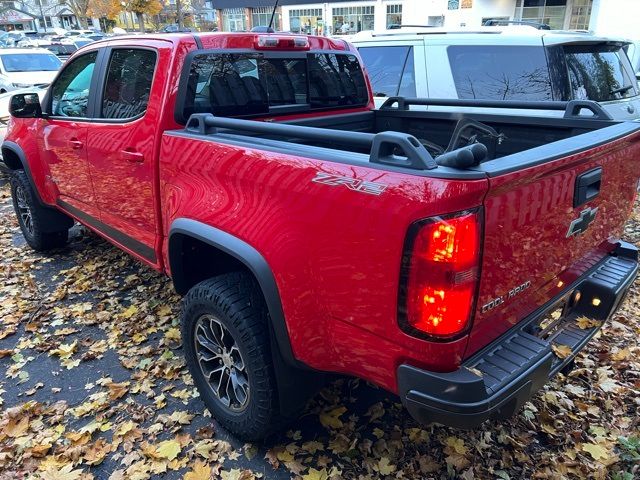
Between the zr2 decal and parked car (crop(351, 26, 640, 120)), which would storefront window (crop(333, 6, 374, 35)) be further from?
the zr2 decal

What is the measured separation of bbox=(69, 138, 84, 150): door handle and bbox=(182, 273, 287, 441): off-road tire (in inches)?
70.1

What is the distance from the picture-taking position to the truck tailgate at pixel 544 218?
1851 millimetres

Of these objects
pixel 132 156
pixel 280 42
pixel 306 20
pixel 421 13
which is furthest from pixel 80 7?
pixel 132 156

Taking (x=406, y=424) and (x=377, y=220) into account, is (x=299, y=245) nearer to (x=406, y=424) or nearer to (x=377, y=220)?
(x=377, y=220)

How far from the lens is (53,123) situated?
419 centimetres

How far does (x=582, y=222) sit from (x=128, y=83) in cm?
→ 290

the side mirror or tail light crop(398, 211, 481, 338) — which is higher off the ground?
the side mirror

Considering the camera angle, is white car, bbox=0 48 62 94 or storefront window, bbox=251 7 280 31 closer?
white car, bbox=0 48 62 94

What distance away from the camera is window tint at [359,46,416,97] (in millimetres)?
5720

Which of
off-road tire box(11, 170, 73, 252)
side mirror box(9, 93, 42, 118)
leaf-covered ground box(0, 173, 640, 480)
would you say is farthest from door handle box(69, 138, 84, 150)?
leaf-covered ground box(0, 173, 640, 480)

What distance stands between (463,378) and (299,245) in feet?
2.70

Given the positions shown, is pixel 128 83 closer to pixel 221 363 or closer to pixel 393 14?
pixel 221 363

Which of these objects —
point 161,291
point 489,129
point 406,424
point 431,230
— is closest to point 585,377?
point 406,424

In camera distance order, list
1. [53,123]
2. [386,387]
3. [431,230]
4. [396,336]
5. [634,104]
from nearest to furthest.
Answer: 1. [431,230]
2. [396,336]
3. [386,387]
4. [53,123]
5. [634,104]
